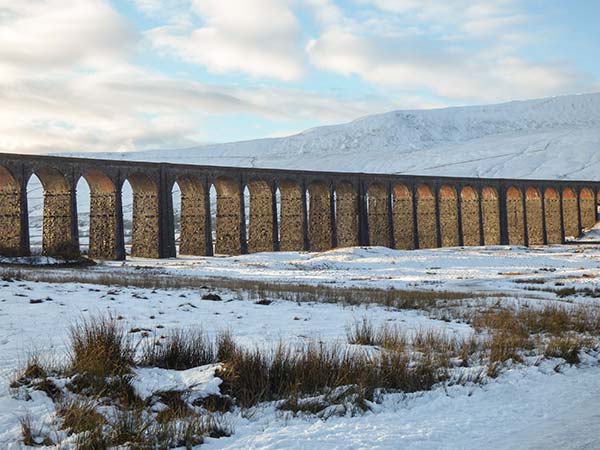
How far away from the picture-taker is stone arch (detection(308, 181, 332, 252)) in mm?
51750

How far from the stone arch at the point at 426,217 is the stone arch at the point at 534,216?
1447 cm

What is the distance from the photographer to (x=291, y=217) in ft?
165

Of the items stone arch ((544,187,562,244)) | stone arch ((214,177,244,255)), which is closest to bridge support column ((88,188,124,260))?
stone arch ((214,177,244,255))

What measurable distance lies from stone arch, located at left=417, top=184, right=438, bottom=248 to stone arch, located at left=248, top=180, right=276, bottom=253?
17.8 meters

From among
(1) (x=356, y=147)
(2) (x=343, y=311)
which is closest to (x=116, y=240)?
(2) (x=343, y=311)

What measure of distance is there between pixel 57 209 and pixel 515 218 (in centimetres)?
4779

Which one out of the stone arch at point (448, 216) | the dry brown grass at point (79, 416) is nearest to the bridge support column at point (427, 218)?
the stone arch at point (448, 216)

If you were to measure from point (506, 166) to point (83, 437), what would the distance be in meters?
132

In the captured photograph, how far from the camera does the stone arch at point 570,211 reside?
7312cm

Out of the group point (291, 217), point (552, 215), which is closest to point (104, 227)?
point (291, 217)

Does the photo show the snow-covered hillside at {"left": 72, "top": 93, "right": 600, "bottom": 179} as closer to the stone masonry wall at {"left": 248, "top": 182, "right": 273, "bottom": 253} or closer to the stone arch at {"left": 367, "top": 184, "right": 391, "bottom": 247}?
the stone arch at {"left": 367, "top": 184, "right": 391, "bottom": 247}

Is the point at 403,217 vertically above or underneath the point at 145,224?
above

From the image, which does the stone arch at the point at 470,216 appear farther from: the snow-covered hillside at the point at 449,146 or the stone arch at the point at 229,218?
the snow-covered hillside at the point at 449,146

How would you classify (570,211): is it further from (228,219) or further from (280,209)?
(228,219)
